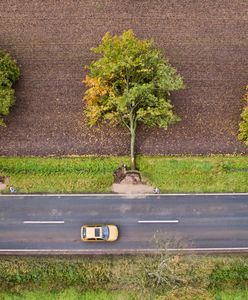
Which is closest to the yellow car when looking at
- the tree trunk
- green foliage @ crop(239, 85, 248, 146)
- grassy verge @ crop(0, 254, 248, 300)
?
grassy verge @ crop(0, 254, 248, 300)

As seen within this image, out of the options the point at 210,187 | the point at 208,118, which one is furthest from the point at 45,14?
the point at 210,187

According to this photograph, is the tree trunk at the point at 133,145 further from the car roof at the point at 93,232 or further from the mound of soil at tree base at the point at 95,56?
the car roof at the point at 93,232

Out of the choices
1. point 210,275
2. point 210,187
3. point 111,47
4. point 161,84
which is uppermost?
point 111,47

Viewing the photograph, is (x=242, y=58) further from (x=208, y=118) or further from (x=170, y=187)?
(x=170, y=187)

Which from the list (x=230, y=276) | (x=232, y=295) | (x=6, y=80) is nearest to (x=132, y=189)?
(x=230, y=276)

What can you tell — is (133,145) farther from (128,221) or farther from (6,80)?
(6,80)

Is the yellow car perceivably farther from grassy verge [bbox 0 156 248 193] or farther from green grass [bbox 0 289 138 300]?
green grass [bbox 0 289 138 300]

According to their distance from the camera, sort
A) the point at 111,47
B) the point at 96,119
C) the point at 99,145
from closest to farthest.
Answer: the point at 111,47, the point at 96,119, the point at 99,145
